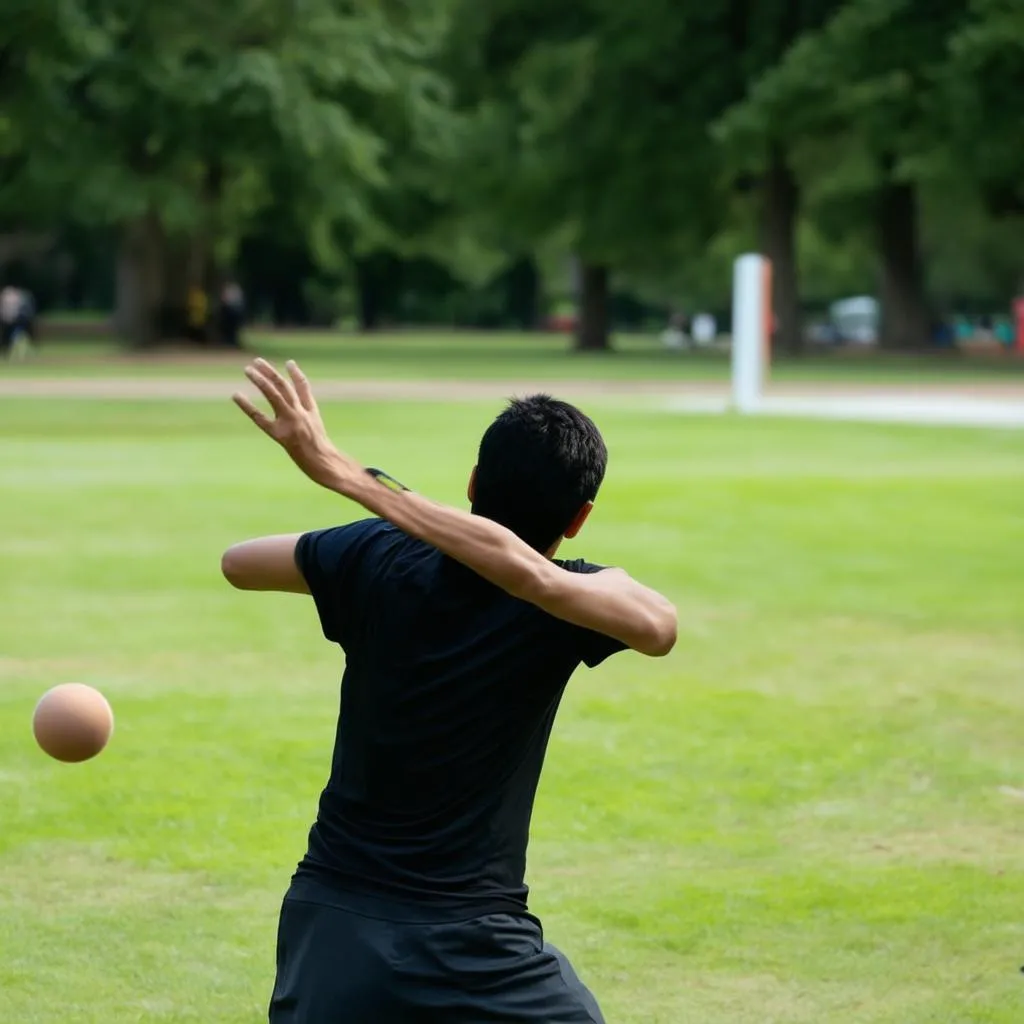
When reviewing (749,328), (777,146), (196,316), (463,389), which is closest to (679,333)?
(777,146)

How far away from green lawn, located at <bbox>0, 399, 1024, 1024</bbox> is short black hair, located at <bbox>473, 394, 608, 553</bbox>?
2.04 m

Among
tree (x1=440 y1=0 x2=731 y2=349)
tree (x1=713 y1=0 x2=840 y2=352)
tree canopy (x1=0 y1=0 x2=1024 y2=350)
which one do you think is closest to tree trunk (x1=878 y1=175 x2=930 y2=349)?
tree canopy (x1=0 y1=0 x2=1024 y2=350)

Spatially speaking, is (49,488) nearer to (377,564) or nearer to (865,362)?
(377,564)

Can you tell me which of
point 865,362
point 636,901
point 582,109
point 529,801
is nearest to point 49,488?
point 636,901

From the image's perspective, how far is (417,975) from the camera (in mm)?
3514

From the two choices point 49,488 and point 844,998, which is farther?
point 49,488

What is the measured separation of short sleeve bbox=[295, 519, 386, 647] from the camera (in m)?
3.68

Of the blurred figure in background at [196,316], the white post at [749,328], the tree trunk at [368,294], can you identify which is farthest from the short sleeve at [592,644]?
the tree trunk at [368,294]

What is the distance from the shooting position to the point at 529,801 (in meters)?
3.77

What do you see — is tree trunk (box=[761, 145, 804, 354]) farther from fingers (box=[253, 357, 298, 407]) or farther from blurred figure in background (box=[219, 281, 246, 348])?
fingers (box=[253, 357, 298, 407])

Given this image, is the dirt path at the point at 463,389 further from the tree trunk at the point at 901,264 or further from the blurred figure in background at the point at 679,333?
the blurred figure in background at the point at 679,333

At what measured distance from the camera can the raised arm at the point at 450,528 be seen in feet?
10.9

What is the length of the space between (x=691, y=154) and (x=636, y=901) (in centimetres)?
5054

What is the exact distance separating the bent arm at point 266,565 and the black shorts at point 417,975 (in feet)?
1.98
